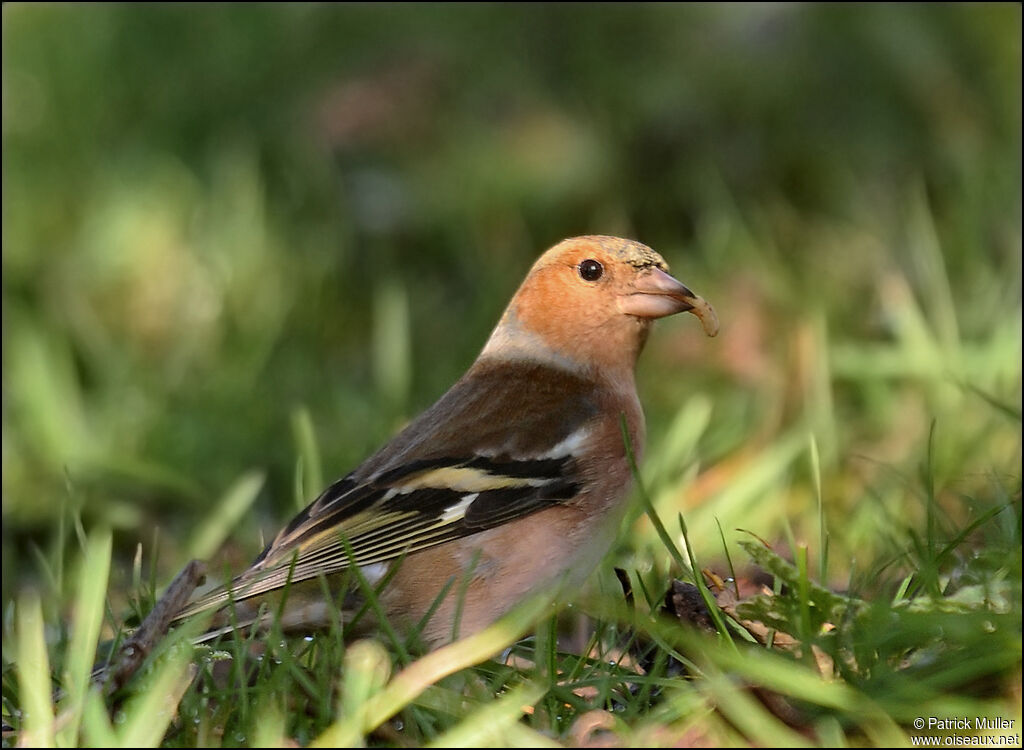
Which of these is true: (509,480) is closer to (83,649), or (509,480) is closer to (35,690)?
(83,649)

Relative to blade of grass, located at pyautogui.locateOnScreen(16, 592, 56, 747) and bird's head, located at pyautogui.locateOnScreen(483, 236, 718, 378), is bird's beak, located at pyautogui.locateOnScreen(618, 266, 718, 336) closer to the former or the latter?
bird's head, located at pyautogui.locateOnScreen(483, 236, 718, 378)

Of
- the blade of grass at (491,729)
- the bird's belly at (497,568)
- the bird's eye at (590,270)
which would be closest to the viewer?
the blade of grass at (491,729)

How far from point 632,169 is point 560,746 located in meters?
4.47

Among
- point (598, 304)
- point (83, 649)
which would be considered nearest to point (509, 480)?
point (598, 304)

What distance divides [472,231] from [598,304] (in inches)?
103

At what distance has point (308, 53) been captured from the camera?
706cm

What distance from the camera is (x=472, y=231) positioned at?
20.4 ft

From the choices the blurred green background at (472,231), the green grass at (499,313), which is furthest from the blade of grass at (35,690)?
the blurred green background at (472,231)

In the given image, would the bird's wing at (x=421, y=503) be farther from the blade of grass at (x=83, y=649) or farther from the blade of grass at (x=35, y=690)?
the blade of grass at (x=35, y=690)

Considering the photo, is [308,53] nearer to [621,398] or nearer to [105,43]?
[105,43]

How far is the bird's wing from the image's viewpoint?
10.2ft

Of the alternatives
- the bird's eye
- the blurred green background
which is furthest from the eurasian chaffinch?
the blurred green background

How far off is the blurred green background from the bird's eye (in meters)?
0.74

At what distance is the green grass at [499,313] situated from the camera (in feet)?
8.07
